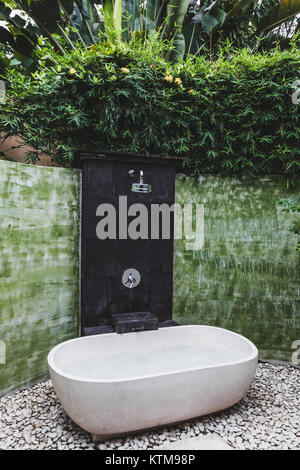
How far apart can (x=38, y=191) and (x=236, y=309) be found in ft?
8.33

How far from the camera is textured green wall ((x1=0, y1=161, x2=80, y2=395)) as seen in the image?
2490mm

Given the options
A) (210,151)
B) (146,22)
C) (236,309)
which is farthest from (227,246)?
(146,22)

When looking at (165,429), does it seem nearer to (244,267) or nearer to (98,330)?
(98,330)

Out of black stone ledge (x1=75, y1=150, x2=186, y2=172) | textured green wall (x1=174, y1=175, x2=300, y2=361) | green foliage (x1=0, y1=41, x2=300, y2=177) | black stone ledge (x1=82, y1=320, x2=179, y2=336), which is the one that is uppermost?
green foliage (x1=0, y1=41, x2=300, y2=177)

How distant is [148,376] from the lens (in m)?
1.91

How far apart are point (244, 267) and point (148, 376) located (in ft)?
6.37

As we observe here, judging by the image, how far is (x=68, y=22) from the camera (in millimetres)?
4363

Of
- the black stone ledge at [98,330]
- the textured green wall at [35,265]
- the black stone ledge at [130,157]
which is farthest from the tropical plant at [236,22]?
the black stone ledge at [98,330]

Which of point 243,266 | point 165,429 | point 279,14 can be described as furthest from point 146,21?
point 165,429
